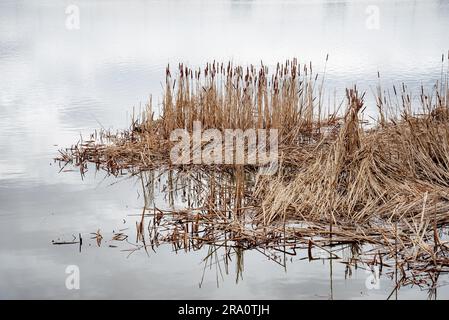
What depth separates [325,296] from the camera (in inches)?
174

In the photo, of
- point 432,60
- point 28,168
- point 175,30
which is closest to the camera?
point 28,168

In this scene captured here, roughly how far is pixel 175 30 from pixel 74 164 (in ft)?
54.6

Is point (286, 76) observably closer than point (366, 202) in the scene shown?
No

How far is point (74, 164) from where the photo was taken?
7.91m

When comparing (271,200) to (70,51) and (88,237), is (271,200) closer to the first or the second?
(88,237)

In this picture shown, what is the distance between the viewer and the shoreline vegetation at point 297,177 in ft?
17.0

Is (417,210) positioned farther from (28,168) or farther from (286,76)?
(28,168)

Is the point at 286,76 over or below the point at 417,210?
over

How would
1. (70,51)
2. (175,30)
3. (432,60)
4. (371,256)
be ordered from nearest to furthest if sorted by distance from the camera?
(371,256) < (432,60) < (70,51) < (175,30)

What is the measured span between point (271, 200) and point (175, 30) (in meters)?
18.7

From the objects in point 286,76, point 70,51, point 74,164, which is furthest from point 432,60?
point 74,164

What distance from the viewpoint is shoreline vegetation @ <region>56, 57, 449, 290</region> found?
5168 mm

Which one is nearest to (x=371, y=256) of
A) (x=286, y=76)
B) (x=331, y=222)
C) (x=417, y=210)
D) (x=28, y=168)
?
(x=331, y=222)

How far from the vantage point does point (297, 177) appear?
616 centimetres
